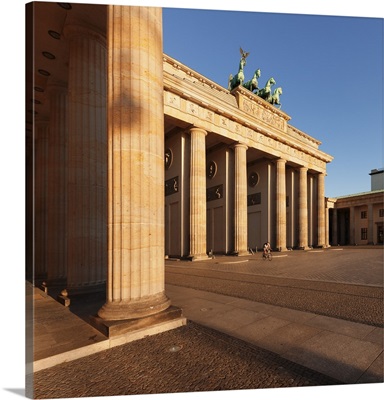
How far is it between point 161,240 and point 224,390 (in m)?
3.21

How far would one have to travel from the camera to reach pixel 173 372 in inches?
140

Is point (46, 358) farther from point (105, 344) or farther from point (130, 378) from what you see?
point (130, 378)

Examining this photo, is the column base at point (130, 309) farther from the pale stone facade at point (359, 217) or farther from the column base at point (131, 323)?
the pale stone facade at point (359, 217)

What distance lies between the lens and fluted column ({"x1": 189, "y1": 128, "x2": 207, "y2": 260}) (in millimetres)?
23047

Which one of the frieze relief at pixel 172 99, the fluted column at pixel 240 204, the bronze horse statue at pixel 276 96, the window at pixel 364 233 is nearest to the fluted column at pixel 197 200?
the frieze relief at pixel 172 99

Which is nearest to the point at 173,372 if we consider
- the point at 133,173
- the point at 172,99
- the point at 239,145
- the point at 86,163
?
the point at 133,173

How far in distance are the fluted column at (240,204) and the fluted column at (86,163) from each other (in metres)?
20.1

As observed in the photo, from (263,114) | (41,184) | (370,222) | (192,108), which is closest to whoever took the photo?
(41,184)

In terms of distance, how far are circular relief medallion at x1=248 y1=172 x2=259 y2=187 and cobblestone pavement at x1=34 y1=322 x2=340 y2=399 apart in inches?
1307

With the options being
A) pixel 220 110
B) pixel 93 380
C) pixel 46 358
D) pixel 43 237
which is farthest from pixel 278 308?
pixel 220 110

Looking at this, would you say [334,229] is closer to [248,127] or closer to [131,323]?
[248,127]

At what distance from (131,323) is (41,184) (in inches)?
479

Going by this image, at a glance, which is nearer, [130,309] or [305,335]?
[305,335]

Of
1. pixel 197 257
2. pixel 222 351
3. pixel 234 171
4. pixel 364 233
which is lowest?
pixel 364 233
